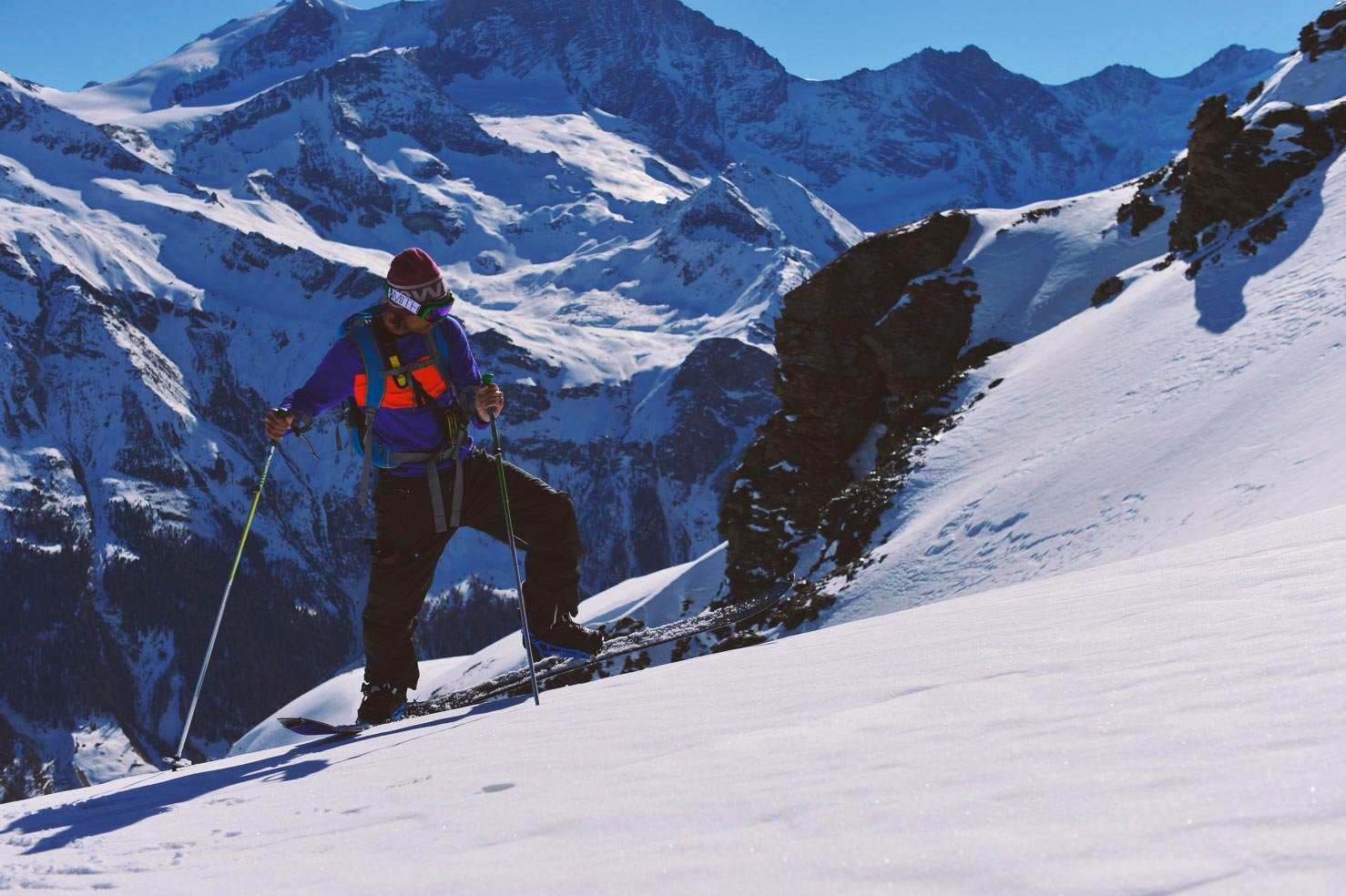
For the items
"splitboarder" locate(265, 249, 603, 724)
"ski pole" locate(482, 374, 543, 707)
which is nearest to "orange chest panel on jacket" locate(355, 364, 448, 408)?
"splitboarder" locate(265, 249, 603, 724)

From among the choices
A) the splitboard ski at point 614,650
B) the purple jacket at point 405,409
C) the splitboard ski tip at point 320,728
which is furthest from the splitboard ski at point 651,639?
the purple jacket at point 405,409

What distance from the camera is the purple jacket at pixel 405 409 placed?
6770 mm

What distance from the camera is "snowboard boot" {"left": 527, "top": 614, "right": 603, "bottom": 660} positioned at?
7.64 metres

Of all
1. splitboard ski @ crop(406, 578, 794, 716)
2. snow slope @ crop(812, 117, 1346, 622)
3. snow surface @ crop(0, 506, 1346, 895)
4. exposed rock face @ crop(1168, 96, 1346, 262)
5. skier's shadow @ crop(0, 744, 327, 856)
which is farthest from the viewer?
exposed rock face @ crop(1168, 96, 1346, 262)

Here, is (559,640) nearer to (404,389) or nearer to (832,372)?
(404,389)

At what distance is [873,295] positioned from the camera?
34031 millimetres

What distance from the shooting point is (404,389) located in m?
6.87

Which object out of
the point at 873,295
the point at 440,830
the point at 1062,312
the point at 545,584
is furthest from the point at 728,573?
the point at 440,830

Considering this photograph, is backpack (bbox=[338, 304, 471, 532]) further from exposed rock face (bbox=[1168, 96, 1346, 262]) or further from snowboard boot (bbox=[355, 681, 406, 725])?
exposed rock face (bbox=[1168, 96, 1346, 262])

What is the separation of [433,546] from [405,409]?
109cm

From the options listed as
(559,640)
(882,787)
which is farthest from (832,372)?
(882,787)

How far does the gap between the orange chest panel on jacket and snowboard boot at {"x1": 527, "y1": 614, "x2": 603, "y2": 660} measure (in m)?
2.10

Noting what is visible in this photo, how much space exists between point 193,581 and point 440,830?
8786 inches

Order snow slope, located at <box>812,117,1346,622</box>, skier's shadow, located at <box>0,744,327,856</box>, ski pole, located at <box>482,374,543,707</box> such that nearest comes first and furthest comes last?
skier's shadow, located at <box>0,744,327,856</box>
ski pole, located at <box>482,374,543,707</box>
snow slope, located at <box>812,117,1346,622</box>
